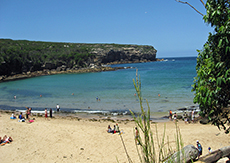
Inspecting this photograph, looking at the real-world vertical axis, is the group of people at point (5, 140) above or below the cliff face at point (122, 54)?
below

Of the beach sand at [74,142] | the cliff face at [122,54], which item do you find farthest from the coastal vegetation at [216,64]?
the cliff face at [122,54]

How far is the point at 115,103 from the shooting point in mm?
25391

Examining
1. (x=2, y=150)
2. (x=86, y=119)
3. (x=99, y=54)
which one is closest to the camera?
(x=2, y=150)

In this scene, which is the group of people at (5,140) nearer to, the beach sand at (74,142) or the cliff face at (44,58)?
the beach sand at (74,142)

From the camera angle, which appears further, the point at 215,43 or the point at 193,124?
the point at 193,124

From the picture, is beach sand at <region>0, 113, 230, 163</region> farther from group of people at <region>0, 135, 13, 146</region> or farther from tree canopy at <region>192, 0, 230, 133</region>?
tree canopy at <region>192, 0, 230, 133</region>

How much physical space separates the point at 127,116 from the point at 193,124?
6.67m

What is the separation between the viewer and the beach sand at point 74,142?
34.4 ft

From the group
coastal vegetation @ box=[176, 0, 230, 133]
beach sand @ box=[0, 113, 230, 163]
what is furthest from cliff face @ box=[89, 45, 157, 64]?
coastal vegetation @ box=[176, 0, 230, 133]

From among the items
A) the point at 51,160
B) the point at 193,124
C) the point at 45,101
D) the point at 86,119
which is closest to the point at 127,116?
the point at 86,119

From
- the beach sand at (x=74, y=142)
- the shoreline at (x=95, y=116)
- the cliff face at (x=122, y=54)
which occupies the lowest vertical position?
the shoreline at (x=95, y=116)

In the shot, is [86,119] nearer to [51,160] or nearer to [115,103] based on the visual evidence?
[115,103]

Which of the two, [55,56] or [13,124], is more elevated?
[55,56]

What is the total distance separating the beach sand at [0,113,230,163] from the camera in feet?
34.4
